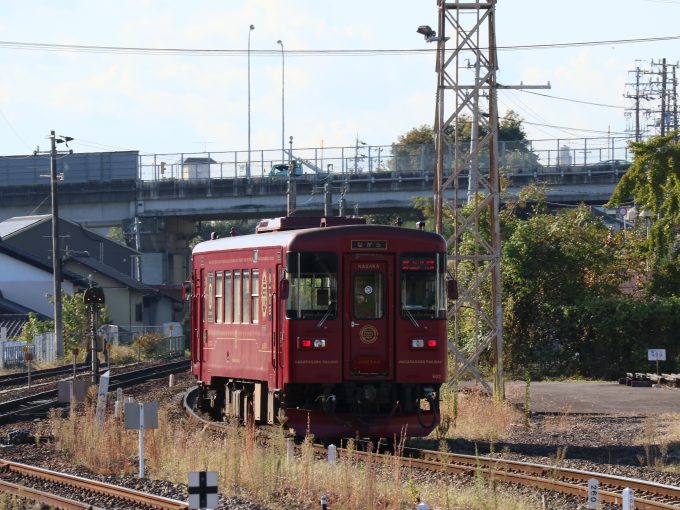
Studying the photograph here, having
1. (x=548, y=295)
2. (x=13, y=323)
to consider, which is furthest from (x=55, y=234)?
(x=548, y=295)

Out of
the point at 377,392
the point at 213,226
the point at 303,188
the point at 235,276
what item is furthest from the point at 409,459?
the point at 213,226

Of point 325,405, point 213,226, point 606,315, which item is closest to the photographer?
point 325,405

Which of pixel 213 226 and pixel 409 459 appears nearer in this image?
pixel 409 459

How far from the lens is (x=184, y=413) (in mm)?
23938

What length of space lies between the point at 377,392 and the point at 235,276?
337 cm

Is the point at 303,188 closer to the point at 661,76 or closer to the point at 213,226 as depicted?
the point at 661,76

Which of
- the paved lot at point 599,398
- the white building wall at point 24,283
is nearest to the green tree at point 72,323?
the white building wall at point 24,283

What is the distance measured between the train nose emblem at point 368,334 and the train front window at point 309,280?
452 mm

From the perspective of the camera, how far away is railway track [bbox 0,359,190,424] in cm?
2402

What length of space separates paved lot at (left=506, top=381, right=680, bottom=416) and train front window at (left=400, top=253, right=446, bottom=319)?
606 cm

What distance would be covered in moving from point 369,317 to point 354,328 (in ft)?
0.83

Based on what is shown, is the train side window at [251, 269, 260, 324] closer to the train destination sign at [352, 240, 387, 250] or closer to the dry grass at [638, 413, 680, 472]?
the train destination sign at [352, 240, 387, 250]

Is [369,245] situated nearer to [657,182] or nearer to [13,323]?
[657,182]

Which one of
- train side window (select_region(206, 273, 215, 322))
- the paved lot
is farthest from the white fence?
train side window (select_region(206, 273, 215, 322))
